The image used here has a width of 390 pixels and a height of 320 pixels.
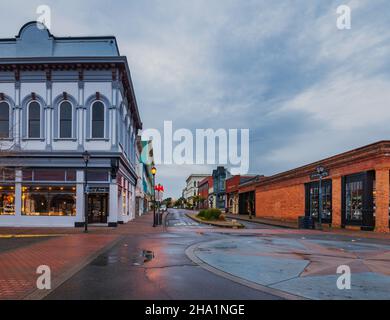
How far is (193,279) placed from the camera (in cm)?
921

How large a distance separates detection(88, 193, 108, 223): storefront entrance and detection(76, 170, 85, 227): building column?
1462 millimetres

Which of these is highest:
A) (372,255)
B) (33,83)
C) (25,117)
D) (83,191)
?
(33,83)

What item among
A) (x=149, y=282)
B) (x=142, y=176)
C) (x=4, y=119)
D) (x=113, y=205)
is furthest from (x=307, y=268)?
(x=142, y=176)

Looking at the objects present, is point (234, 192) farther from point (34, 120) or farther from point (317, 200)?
point (34, 120)

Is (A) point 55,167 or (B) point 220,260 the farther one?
(A) point 55,167

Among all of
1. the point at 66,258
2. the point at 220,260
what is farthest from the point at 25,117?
the point at 220,260

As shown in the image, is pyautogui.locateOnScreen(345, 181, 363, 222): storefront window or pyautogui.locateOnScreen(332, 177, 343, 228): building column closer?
pyautogui.locateOnScreen(345, 181, 363, 222): storefront window

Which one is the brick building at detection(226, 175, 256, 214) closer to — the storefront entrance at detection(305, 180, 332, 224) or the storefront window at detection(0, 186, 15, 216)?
the storefront entrance at detection(305, 180, 332, 224)

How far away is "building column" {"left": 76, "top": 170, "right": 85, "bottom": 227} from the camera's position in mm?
27031

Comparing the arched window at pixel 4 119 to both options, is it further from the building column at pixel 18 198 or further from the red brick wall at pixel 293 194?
the red brick wall at pixel 293 194

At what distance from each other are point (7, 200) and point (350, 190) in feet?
88.2

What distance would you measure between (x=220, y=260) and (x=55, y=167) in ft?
61.3
